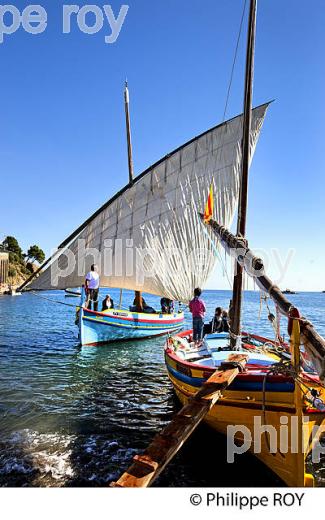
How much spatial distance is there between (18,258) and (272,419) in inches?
5009

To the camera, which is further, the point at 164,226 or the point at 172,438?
the point at 164,226

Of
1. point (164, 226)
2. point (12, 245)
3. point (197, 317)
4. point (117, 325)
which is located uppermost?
point (12, 245)

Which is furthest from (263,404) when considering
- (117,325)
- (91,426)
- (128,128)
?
(128,128)

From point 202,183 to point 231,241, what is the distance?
9.89 meters

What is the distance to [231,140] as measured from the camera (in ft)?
59.7

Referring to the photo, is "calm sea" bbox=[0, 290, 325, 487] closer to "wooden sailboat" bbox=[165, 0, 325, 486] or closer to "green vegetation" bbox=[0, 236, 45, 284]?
"wooden sailboat" bbox=[165, 0, 325, 486]

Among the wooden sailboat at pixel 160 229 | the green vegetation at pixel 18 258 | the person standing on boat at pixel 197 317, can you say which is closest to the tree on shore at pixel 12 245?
the green vegetation at pixel 18 258

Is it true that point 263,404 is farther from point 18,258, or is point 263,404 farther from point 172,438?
point 18,258

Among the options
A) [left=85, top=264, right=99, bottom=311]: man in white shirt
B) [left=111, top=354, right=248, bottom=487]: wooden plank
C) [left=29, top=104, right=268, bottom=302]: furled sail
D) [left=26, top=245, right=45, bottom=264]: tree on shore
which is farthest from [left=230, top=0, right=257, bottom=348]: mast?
[left=26, top=245, right=45, bottom=264]: tree on shore

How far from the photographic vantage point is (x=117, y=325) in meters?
22.7

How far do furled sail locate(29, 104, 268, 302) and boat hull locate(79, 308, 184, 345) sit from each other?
2805mm

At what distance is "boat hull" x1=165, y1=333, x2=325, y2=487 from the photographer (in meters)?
6.54

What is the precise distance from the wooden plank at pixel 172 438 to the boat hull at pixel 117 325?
14695 millimetres
